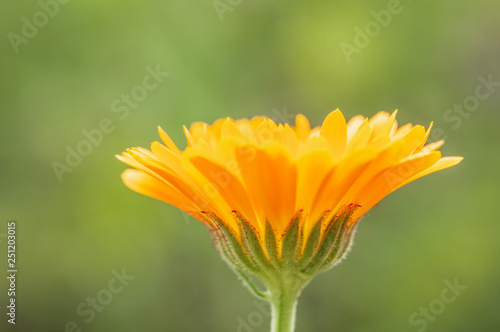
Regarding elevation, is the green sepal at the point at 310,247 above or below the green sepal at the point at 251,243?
below

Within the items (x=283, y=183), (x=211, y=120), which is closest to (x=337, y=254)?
(x=283, y=183)

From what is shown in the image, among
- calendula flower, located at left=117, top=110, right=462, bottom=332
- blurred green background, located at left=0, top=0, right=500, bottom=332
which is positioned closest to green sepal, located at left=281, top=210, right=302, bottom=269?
calendula flower, located at left=117, top=110, right=462, bottom=332

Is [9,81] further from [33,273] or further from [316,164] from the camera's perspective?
[316,164]

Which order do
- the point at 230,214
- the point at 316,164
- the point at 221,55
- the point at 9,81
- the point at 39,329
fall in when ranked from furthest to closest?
the point at 221,55, the point at 9,81, the point at 39,329, the point at 230,214, the point at 316,164

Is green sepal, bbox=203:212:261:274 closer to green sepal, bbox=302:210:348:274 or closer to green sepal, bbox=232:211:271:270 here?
green sepal, bbox=232:211:271:270

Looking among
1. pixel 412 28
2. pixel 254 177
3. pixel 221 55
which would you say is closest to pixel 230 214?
pixel 254 177

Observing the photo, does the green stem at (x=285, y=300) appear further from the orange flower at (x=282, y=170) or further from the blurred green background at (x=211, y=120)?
the blurred green background at (x=211, y=120)

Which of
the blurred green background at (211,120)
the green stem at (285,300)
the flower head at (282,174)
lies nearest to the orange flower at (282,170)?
the flower head at (282,174)
